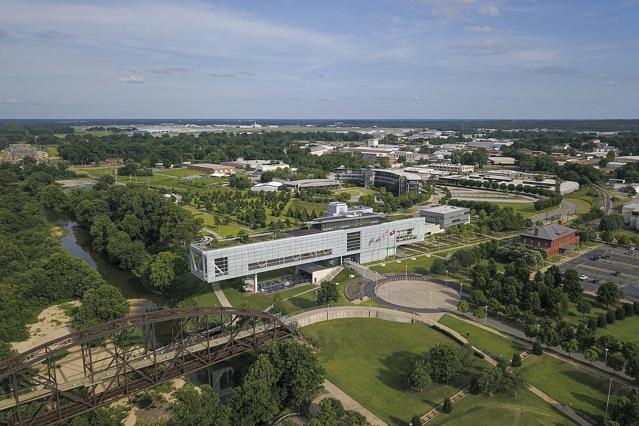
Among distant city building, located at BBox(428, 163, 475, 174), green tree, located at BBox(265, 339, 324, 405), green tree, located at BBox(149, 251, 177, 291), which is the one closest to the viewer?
green tree, located at BBox(265, 339, 324, 405)

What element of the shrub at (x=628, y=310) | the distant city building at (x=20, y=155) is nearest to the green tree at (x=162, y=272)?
the shrub at (x=628, y=310)

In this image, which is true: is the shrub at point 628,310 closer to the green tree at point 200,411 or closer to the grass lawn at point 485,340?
the grass lawn at point 485,340

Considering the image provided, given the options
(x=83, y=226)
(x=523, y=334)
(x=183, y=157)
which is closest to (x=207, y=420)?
(x=523, y=334)

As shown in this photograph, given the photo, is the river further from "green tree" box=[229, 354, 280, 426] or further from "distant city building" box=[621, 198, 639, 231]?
"distant city building" box=[621, 198, 639, 231]

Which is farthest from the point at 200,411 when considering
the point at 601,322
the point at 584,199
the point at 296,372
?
the point at 584,199

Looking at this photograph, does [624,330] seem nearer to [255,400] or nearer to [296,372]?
[296,372]

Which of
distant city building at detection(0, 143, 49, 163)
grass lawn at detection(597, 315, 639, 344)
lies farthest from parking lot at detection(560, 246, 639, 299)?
distant city building at detection(0, 143, 49, 163)
